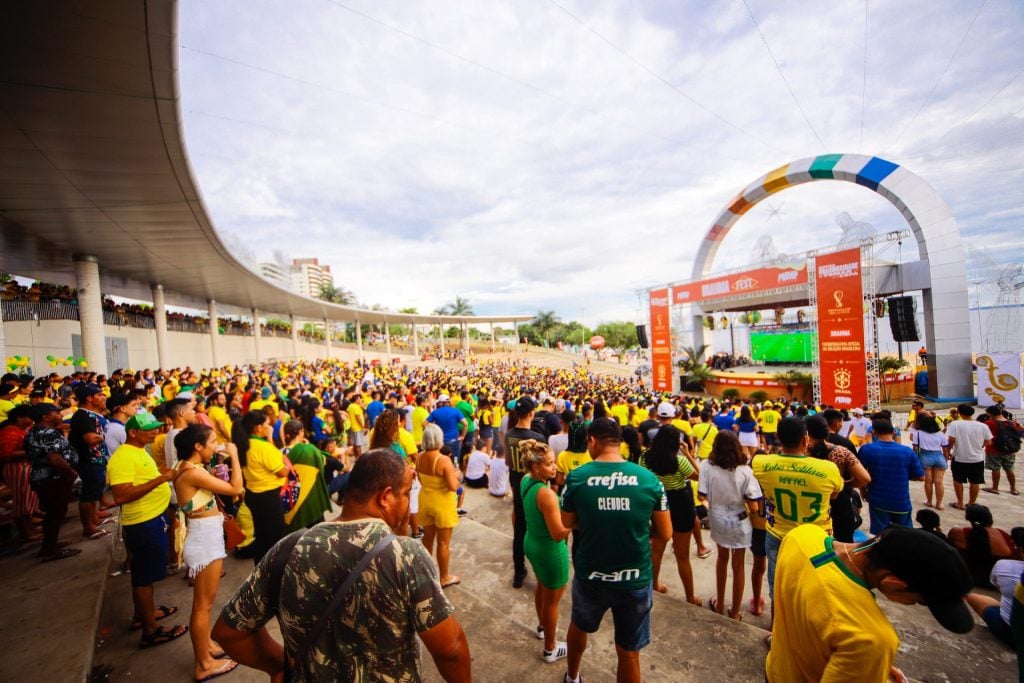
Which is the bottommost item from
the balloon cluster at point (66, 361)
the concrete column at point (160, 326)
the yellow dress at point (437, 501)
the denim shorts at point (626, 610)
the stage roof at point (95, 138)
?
the denim shorts at point (626, 610)

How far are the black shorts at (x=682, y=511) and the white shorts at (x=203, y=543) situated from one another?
3.25m

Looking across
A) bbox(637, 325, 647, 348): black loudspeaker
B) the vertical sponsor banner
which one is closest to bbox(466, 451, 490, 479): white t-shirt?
the vertical sponsor banner

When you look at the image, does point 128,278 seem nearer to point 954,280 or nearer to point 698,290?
point 698,290

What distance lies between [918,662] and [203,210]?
12.1 meters

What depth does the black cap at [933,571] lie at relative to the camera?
1089 millimetres

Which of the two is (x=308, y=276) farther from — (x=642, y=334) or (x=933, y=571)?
(x=933, y=571)

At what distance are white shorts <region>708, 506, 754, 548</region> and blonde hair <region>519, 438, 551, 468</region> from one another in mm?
1688

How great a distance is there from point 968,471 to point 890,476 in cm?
294

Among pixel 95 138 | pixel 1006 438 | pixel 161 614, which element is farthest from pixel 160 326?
pixel 1006 438

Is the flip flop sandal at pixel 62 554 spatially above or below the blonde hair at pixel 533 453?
below

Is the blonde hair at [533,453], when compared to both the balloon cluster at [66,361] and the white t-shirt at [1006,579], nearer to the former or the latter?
the white t-shirt at [1006,579]

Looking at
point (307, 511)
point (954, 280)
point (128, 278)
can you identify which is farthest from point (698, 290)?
point (128, 278)

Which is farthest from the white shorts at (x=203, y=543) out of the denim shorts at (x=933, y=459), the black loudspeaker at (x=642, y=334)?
the black loudspeaker at (x=642, y=334)

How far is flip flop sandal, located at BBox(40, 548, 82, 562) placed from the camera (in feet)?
12.6
